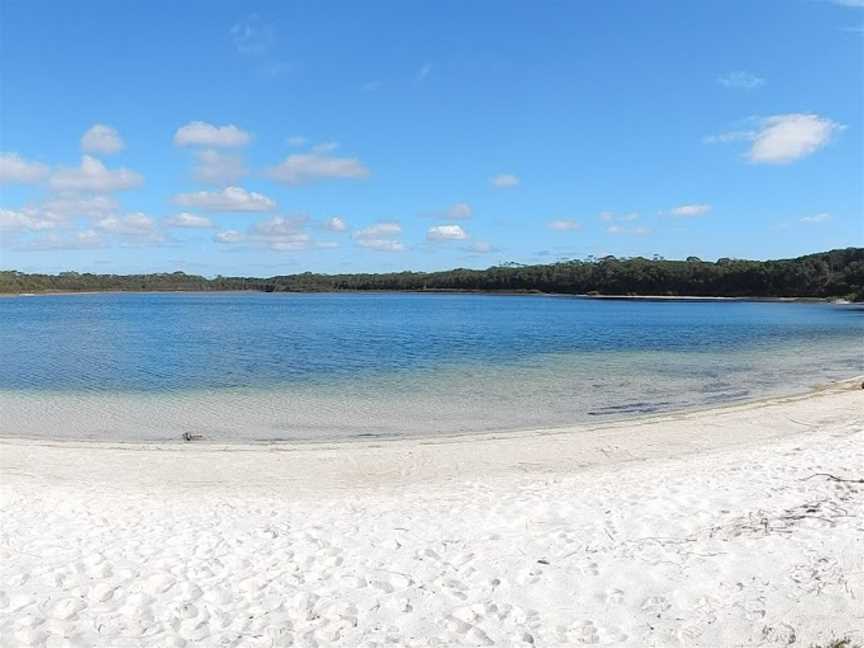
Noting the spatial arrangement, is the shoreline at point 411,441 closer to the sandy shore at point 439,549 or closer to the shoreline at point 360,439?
the shoreline at point 360,439

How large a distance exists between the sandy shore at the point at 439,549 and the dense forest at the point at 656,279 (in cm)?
10577

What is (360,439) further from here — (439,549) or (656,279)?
(656,279)

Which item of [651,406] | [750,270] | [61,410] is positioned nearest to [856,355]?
[651,406]

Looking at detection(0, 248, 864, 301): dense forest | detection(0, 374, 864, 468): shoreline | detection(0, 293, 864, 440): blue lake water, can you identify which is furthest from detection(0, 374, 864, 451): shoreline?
detection(0, 248, 864, 301): dense forest

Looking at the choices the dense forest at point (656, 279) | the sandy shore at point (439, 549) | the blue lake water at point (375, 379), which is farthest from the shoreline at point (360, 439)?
the dense forest at point (656, 279)

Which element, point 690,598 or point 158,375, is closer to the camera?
point 690,598

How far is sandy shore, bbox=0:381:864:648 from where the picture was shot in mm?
4949

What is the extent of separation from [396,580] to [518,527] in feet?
5.87

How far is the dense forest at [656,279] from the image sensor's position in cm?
10919

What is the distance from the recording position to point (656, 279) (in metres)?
138

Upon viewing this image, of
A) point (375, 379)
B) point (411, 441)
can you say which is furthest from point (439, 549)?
point (375, 379)

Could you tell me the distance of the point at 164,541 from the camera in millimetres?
6824

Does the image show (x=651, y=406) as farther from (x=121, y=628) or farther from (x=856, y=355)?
(x=856, y=355)

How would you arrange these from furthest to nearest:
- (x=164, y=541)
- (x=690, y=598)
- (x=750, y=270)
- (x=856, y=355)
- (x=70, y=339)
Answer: (x=750, y=270)
(x=70, y=339)
(x=856, y=355)
(x=164, y=541)
(x=690, y=598)
